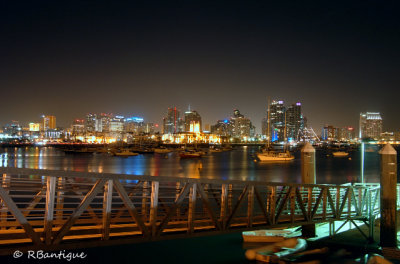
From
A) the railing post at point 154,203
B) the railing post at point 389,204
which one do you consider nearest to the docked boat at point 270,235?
the railing post at point 389,204

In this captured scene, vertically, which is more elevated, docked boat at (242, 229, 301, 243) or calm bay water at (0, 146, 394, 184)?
docked boat at (242, 229, 301, 243)

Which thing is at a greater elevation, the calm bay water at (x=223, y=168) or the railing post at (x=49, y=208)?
the railing post at (x=49, y=208)

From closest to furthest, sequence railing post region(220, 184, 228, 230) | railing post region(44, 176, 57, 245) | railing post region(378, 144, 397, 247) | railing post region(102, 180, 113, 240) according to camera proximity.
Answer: railing post region(44, 176, 57, 245), railing post region(102, 180, 113, 240), railing post region(220, 184, 228, 230), railing post region(378, 144, 397, 247)

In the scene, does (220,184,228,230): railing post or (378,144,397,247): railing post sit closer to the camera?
(220,184,228,230): railing post

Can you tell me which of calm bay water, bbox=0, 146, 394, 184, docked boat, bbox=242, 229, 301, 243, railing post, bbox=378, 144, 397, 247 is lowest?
calm bay water, bbox=0, 146, 394, 184

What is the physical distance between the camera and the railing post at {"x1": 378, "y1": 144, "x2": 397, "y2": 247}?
1253 centimetres

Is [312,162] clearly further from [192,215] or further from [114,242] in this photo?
[114,242]

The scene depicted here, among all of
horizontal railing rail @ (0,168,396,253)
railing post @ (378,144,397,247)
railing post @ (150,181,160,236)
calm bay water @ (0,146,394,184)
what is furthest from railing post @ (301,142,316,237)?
calm bay water @ (0,146,394,184)

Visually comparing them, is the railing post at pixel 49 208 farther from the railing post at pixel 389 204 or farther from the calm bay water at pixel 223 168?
the calm bay water at pixel 223 168

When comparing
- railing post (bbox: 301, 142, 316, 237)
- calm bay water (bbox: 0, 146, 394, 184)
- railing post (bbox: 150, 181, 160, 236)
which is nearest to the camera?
railing post (bbox: 150, 181, 160, 236)

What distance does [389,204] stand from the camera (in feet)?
41.1

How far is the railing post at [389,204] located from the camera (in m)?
12.5

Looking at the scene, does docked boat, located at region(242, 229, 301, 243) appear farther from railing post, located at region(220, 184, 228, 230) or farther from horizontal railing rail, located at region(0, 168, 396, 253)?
railing post, located at region(220, 184, 228, 230)

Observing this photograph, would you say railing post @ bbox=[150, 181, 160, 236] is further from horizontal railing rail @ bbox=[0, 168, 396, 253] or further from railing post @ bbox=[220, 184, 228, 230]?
railing post @ bbox=[220, 184, 228, 230]
